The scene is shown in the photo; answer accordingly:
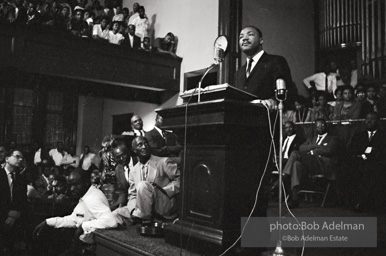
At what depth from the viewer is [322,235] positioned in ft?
9.43

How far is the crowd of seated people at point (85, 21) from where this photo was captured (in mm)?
6840

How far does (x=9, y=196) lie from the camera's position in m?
4.63

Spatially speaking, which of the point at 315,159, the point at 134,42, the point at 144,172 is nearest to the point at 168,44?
the point at 134,42

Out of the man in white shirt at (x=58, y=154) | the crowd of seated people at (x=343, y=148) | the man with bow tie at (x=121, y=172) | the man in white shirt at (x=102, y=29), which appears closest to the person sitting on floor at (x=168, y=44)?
the man in white shirt at (x=102, y=29)

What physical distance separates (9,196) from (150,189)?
7.54 ft

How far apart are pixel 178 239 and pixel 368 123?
344cm

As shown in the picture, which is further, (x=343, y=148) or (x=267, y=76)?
(x=343, y=148)

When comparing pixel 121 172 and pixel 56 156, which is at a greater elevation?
pixel 56 156

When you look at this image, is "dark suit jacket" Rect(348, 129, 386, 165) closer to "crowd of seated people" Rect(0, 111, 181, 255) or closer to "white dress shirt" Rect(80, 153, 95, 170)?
"crowd of seated people" Rect(0, 111, 181, 255)

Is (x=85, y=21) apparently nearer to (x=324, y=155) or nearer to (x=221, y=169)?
(x=324, y=155)

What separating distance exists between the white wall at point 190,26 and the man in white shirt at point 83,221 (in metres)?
4.96

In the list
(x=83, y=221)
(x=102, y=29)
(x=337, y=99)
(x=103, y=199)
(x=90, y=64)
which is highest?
(x=102, y=29)

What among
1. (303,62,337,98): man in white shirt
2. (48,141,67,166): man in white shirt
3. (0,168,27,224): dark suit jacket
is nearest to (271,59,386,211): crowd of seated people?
(303,62,337,98): man in white shirt

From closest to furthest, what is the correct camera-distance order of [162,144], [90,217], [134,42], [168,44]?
[90,217] → [162,144] → [134,42] → [168,44]
